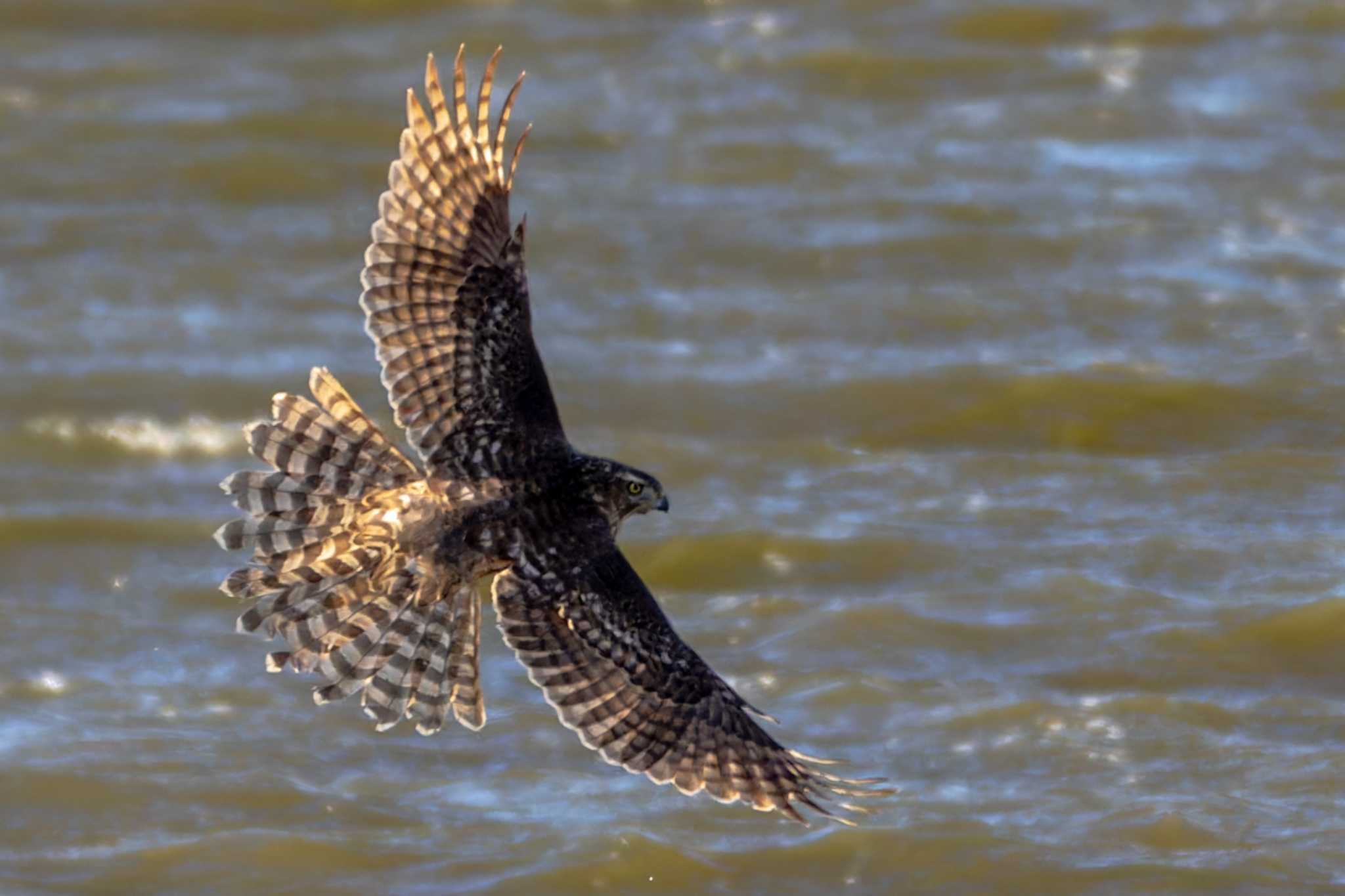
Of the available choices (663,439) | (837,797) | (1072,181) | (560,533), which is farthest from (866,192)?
(560,533)

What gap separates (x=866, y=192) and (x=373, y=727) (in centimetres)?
445

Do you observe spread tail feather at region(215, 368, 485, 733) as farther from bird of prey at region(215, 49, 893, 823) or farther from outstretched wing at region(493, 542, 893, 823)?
outstretched wing at region(493, 542, 893, 823)

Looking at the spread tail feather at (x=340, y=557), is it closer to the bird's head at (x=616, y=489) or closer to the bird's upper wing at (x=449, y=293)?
the bird's upper wing at (x=449, y=293)

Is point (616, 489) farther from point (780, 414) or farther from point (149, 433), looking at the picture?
point (149, 433)

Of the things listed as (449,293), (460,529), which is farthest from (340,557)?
(449,293)

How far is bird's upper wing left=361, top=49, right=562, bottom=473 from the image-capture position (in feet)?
23.7

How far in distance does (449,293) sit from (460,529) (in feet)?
2.34

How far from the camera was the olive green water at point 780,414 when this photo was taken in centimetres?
832

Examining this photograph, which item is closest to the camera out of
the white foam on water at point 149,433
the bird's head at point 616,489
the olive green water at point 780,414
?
the bird's head at point 616,489

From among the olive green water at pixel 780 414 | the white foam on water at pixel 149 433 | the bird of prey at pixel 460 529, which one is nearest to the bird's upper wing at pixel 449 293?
the bird of prey at pixel 460 529

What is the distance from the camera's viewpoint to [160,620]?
936 centimetres

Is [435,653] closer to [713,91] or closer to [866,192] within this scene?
[866,192]

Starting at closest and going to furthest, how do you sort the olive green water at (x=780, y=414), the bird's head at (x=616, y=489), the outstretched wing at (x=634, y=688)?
the outstretched wing at (x=634, y=688) → the bird's head at (x=616, y=489) → the olive green water at (x=780, y=414)

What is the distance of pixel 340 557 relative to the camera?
277 inches
